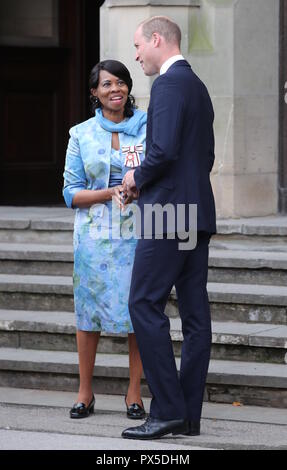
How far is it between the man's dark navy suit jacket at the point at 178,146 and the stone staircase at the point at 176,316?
4.32ft

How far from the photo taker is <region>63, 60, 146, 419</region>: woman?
743 centimetres

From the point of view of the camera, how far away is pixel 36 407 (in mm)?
7758

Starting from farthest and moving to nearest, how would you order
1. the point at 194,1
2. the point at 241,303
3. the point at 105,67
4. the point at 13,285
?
the point at 194,1, the point at 13,285, the point at 241,303, the point at 105,67

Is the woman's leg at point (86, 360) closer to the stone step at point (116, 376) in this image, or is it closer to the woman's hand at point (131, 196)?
the stone step at point (116, 376)

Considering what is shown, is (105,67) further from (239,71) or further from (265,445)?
(239,71)

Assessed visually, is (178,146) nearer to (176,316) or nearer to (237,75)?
(176,316)

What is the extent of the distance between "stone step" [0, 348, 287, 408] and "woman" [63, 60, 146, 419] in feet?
1.86

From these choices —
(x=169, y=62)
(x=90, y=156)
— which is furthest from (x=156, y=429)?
(x=169, y=62)

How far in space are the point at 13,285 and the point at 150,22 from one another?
9.52 feet

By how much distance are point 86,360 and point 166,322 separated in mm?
751

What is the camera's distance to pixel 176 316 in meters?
8.85

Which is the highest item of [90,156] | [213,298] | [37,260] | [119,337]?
[90,156]

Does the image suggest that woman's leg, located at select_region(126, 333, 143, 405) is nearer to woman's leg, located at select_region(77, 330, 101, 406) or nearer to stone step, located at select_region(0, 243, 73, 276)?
woman's leg, located at select_region(77, 330, 101, 406)

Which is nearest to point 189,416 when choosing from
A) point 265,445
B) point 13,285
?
point 265,445
